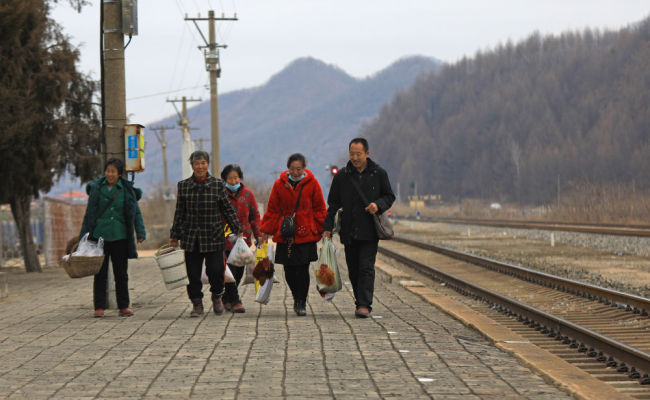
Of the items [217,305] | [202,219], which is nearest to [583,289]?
[217,305]

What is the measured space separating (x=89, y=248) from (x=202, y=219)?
1281 mm

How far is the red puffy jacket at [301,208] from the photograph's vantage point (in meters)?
10.3

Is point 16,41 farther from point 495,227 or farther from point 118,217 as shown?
point 495,227

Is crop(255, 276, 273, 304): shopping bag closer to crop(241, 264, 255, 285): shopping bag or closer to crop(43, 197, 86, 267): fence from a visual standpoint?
crop(241, 264, 255, 285): shopping bag

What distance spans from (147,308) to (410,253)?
1756 cm

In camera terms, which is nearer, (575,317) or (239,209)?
(239,209)

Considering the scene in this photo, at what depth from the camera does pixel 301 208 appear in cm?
1029

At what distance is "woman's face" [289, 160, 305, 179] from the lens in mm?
10203

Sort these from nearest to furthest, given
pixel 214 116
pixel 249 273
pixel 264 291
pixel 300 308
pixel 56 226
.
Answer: pixel 300 308 → pixel 264 291 → pixel 249 273 → pixel 56 226 → pixel 214 116

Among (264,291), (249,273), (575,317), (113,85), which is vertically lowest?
(575,317)

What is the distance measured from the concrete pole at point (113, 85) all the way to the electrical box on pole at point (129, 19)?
10cm

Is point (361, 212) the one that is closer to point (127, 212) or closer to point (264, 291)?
point (264, 291)

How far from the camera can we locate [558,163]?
99188 mm

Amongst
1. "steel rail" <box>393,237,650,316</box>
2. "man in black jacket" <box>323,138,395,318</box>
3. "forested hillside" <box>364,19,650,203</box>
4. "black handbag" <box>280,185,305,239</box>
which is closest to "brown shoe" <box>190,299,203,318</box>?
"black handbag" <box>280,185,305,239</box>
